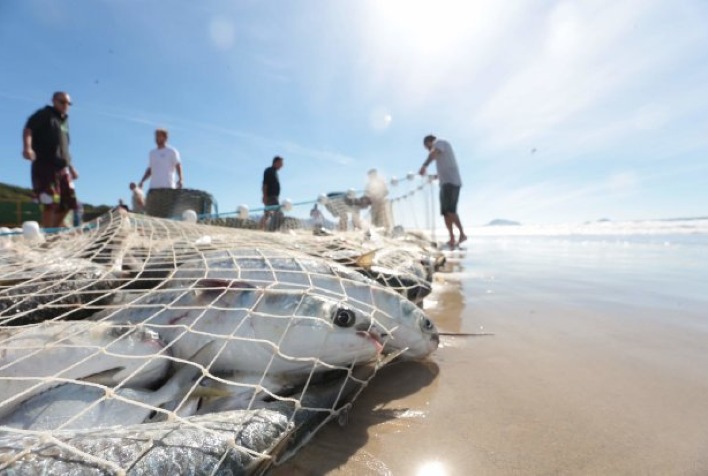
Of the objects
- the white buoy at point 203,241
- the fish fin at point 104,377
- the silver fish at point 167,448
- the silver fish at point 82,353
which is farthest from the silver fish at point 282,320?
the white buoy at point 203,241

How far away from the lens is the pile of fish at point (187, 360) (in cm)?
107

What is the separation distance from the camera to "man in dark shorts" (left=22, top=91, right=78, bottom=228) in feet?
18.3

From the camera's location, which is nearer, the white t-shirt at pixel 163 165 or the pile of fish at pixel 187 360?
the pile of fish at pixel 187 360

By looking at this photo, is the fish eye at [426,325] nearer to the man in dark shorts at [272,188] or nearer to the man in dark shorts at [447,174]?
the man in dark shorts at [447,174]

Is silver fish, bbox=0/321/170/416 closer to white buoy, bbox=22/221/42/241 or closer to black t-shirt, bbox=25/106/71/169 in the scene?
white buoy, bbox=22/221/42/241

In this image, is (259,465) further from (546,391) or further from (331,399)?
(546,391)

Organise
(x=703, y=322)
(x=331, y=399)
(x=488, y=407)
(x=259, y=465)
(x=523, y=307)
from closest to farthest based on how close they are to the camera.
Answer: (x=259, y=465)
(x=331, y=399)
(x=488, y=407)
(x=703, y=322)
(x=523, y=307)

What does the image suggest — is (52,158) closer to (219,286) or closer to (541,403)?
(219,286)

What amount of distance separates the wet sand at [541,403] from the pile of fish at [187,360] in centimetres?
17

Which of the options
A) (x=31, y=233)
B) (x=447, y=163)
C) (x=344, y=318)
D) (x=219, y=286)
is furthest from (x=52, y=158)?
(x=447, y=163)

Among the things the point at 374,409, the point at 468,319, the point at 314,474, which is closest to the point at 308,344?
the point at 374,409

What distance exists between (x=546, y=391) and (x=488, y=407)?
34 centimetres

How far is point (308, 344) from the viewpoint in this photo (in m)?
1.81

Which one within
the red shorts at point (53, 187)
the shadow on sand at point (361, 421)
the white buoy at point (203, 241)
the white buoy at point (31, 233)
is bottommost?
the shadow on sand at point (361, 421)
